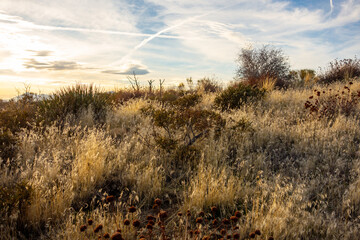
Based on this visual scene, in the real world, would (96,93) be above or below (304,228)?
above

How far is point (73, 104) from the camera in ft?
27.7

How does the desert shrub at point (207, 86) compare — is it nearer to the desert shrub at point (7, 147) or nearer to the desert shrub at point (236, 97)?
the desert shrub at point (236, 97)

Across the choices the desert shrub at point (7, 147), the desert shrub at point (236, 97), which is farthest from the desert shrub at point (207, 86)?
the desert shrub at point (7, 147)

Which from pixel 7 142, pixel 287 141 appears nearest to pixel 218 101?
pixel 287 141

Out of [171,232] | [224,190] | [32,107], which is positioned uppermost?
[32,107]

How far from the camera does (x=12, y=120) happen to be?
22.2ft

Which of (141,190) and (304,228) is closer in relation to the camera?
(304,228)

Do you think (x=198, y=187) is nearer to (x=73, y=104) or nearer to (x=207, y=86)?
(x=73, y=104)

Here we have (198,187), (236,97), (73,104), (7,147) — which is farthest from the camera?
(236,97)

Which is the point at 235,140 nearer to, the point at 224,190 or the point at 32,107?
the point at 224,190

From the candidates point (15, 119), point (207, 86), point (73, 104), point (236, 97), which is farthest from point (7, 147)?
point (207, 86)

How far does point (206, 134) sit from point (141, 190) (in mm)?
2498

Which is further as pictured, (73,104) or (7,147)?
(73,104)

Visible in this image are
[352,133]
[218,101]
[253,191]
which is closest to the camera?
[253,191]
